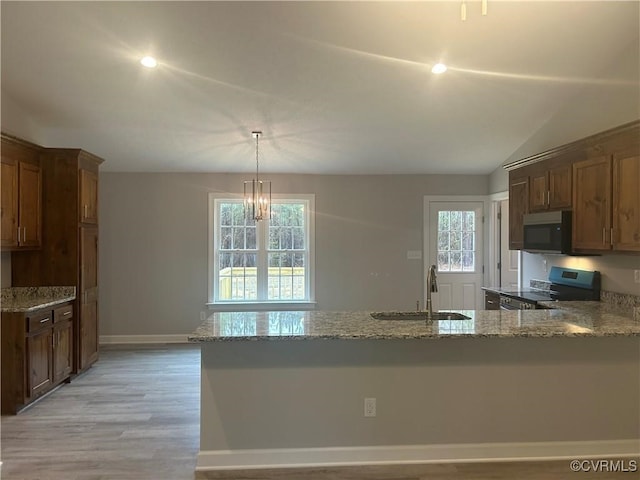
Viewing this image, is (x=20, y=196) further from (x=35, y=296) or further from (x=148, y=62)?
(x=148, y=62)

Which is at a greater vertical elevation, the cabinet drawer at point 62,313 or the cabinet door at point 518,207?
the cabinet door at point 518,207

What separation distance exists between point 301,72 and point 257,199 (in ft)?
4.78

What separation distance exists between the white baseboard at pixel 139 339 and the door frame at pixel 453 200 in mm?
3468

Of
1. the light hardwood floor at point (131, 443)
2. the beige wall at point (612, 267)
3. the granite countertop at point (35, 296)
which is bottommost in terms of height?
the light hardwood floor at point (131, 443)

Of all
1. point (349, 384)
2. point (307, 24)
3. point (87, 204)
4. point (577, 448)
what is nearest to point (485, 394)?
point (577, 448)

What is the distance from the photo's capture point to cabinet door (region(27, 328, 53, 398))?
12.1ft

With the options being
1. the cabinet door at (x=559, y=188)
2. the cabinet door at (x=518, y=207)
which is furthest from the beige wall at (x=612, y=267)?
the cabinet door at (x=559, y=188)

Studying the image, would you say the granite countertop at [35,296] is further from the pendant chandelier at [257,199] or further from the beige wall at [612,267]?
the beige wall at [612,267]

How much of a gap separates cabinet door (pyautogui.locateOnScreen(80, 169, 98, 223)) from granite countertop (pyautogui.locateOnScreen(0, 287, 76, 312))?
75 cm

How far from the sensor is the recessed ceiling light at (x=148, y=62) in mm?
3451

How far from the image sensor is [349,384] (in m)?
2.76

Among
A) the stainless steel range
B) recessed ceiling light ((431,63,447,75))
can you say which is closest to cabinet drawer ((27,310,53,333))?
recessed ceiling light ((431,63,447,75))

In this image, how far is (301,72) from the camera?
3664 mm

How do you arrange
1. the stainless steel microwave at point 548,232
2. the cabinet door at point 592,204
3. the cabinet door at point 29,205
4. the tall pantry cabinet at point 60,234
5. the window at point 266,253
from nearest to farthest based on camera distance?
the cabinet door at point 592,204 → the stainless steel microwave at point 548,232 → the cabinet door at point 29,205 → the tall pantry cabinet at point 60,234 → the window at point 266,253
